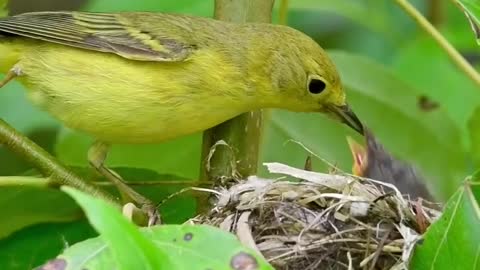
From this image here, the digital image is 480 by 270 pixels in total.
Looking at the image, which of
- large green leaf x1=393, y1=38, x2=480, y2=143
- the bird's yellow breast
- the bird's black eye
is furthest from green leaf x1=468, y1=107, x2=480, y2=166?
large green leaf x1=393, y1=38, x2=480, y2=143

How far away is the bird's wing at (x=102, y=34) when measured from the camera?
10.5ft

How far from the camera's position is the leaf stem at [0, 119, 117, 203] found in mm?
2646

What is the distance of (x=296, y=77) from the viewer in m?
3.37

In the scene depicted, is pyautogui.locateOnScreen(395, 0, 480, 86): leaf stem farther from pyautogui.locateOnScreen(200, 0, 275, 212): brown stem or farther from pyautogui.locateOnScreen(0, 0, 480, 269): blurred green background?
pyautogui.locateOnScreen(0, 0, 480, 269): blurred green background

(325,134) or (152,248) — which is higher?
(152,248)

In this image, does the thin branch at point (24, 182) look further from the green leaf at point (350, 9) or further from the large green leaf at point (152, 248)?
the green leaf at point (350, 9)

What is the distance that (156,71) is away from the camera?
3.18 meters

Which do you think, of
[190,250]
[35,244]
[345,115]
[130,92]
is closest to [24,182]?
[35,244]

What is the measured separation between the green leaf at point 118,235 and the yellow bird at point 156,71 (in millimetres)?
1310

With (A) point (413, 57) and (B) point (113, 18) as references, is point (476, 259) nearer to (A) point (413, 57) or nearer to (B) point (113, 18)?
(B) point (113, 18)

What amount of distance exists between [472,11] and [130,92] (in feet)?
3.20

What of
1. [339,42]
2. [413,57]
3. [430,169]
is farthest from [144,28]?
[339,42]

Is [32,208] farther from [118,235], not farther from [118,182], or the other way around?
[118,235]

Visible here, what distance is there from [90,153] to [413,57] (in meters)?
1.82
